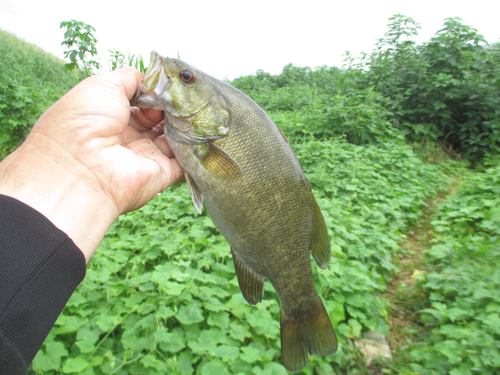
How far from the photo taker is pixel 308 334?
1.69 m

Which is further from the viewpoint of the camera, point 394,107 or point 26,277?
point 394,107

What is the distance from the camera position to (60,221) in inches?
47.9

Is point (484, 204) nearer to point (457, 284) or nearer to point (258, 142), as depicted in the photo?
point (457, 284)

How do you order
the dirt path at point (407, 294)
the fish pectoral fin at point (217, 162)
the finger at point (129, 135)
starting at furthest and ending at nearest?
the dirt path at point (407, 294)
the finger at point (129, 135)
the fish pectoral fin at point (217, 162)

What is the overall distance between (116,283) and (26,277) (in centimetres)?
142

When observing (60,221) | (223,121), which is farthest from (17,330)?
(223,121)

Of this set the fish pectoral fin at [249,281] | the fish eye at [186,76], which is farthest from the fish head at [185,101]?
the fish pectoral fin at [249,281]

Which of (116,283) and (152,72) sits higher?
(152,72)

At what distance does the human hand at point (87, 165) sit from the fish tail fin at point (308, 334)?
3.26ft

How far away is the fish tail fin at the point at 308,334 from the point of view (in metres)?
1.67

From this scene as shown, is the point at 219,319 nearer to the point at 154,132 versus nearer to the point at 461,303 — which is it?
the point at 154,132

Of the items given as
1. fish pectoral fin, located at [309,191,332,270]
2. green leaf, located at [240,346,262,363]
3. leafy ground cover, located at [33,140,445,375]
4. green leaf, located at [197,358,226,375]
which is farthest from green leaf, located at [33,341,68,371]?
fish pectoral fin, located at [309,191,332,270]

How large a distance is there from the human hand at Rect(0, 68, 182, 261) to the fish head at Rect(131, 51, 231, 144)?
174mm

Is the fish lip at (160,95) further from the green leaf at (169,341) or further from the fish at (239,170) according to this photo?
the green leaf at (169,341)
